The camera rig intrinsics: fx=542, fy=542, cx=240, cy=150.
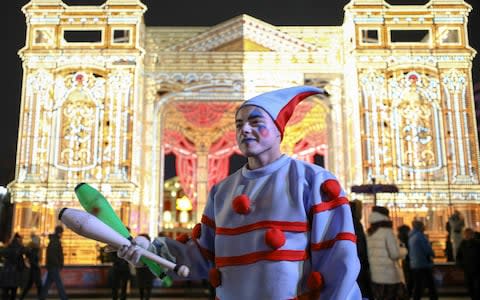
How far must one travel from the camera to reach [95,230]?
142 cm

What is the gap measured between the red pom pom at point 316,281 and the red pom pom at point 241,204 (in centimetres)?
25

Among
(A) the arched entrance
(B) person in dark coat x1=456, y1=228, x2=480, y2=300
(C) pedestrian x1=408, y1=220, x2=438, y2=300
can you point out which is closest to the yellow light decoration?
(A) the arched entrance

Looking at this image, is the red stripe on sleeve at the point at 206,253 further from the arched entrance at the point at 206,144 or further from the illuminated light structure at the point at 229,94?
the arched entrance at the point at 206,144

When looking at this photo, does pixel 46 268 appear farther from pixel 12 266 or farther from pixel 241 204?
pixel 241 204

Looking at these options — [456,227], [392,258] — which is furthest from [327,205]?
[456,227]

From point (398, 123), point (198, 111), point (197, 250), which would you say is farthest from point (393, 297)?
point (198, 111)

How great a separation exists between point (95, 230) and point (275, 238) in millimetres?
474

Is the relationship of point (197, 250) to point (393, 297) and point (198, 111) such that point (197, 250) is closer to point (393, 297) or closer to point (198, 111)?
point (393, 297)

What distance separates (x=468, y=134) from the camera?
35.1ft

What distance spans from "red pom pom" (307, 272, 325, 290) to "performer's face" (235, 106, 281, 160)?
0.39 meters

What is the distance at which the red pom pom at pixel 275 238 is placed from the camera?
4.71 feet

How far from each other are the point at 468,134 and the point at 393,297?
7111 millimetres

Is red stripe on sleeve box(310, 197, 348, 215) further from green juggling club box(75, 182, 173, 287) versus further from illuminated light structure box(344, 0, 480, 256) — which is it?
illuminated light structure box(344, 0, 480, 256)

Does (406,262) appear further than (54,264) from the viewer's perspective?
Yes
